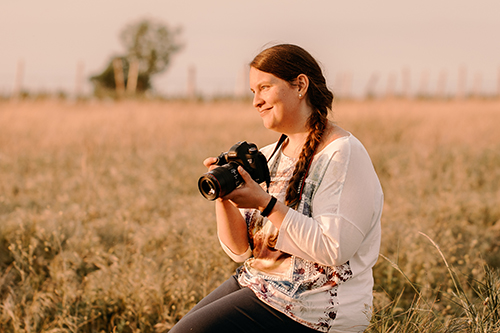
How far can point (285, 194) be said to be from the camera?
1601 mm

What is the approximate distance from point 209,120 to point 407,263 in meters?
7.61

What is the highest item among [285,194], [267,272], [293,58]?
[293,58]

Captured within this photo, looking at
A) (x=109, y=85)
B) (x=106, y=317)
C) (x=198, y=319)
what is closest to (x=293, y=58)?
(x=198, y=319)

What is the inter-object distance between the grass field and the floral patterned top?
42 centimetres

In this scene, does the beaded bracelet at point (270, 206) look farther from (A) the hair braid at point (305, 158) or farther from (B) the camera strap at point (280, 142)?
(B) the camera strap at point (280, 142)

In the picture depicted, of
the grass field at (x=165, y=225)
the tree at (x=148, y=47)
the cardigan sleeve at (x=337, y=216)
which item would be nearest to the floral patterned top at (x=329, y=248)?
the cardigan sleeve at (x=337, y=216)

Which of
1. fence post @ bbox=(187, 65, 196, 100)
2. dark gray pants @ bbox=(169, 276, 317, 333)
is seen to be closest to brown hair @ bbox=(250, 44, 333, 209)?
dark gray pants @ bbox=(169, 276, 317, 333)

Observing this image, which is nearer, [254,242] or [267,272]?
[267,272]

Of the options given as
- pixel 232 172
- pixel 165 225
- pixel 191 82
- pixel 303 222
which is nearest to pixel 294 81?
pixel 232 172

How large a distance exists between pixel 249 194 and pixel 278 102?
0.41 meters

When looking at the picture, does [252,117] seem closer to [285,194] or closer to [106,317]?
[106,317]

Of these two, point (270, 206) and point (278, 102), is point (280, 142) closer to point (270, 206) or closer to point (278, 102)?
point (278, 102)

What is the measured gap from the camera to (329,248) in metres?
1.37

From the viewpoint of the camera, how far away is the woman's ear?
1.59 meters
